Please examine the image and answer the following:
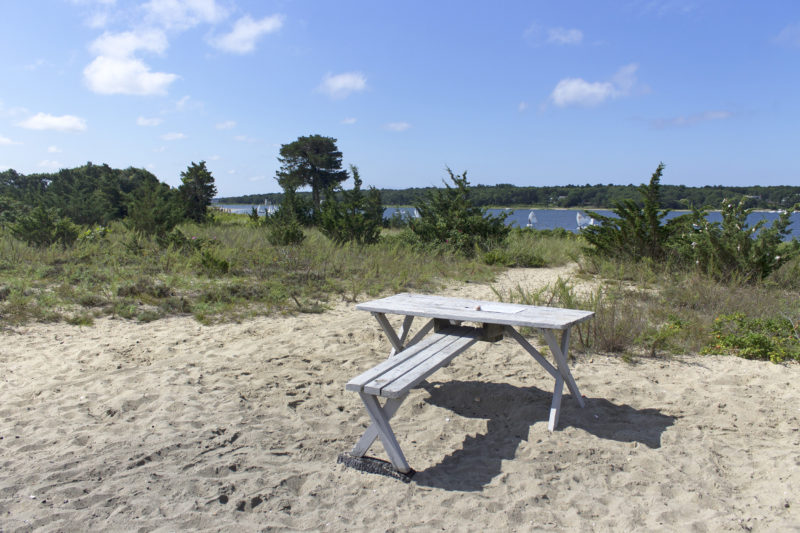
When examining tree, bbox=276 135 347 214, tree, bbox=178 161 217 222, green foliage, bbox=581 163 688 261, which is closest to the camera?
green foliage, bbox=581 163 688 261

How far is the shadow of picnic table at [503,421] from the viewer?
120 inches

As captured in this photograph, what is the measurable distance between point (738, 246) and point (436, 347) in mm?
7180

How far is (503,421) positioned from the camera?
3.80 m

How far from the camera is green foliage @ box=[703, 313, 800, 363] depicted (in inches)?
195

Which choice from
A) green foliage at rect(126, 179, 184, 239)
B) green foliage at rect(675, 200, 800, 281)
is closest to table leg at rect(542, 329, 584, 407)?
green foliage at rect(675, 200, 800, 281)

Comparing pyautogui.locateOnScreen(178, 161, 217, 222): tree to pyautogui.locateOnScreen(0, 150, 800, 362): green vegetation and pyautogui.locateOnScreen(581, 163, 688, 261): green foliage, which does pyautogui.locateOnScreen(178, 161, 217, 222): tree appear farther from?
pyautogui.locateOnScreen(581, 163, 688, 261): green foliage

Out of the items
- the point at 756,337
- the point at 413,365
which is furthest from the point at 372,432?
the point at 756,337

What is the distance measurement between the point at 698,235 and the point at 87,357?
926 cm

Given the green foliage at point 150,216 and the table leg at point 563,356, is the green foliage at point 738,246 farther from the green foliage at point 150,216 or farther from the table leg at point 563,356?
the green foliage at point 150,216

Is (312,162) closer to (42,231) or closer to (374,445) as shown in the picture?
(42,231)

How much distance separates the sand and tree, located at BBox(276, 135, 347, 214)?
145 ft

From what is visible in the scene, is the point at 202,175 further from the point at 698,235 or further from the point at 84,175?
the point at 698,235

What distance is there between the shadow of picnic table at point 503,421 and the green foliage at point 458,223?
886 centimetres

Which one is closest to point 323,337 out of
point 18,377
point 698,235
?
point 18,377
